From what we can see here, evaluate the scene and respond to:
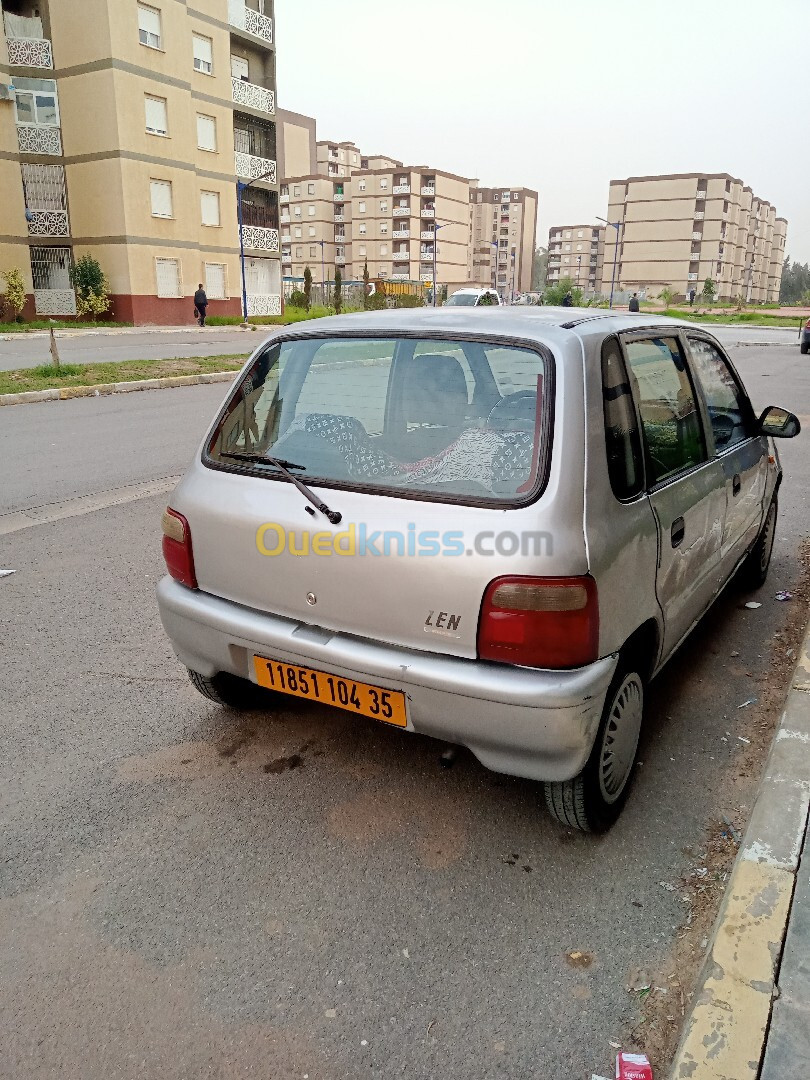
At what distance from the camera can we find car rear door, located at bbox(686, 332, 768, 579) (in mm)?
3736

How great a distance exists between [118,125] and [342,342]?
1404 inches

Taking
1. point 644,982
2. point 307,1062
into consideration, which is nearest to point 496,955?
point 644,982

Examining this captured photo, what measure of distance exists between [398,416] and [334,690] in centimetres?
94

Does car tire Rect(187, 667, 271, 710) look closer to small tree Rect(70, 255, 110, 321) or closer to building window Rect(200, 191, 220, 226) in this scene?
small tree Rect(70, 255, 110, 321)

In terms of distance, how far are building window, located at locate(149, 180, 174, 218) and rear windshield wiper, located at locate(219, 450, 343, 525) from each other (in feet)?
119

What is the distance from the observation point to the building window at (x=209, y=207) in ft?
125

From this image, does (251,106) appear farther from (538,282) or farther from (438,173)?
(538,282)

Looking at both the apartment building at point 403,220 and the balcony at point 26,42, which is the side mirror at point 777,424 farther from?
the apartment building at point 403,220

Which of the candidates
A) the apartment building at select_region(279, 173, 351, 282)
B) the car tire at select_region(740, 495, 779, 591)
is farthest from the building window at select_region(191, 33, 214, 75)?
the apartment building at select_region(279, 173, 351, 282)

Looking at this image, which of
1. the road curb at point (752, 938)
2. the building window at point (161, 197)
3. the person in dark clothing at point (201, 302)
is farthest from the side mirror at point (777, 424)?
the building window at point (161, 197)

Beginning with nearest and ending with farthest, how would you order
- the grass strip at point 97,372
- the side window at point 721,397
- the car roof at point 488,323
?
the car roof at point 488,323 → the side window at point 721,397 → the grass strip at point 97,372

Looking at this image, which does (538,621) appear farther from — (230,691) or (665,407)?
(230,691)

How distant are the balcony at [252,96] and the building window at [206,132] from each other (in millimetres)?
2308

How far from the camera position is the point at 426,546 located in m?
2.40
